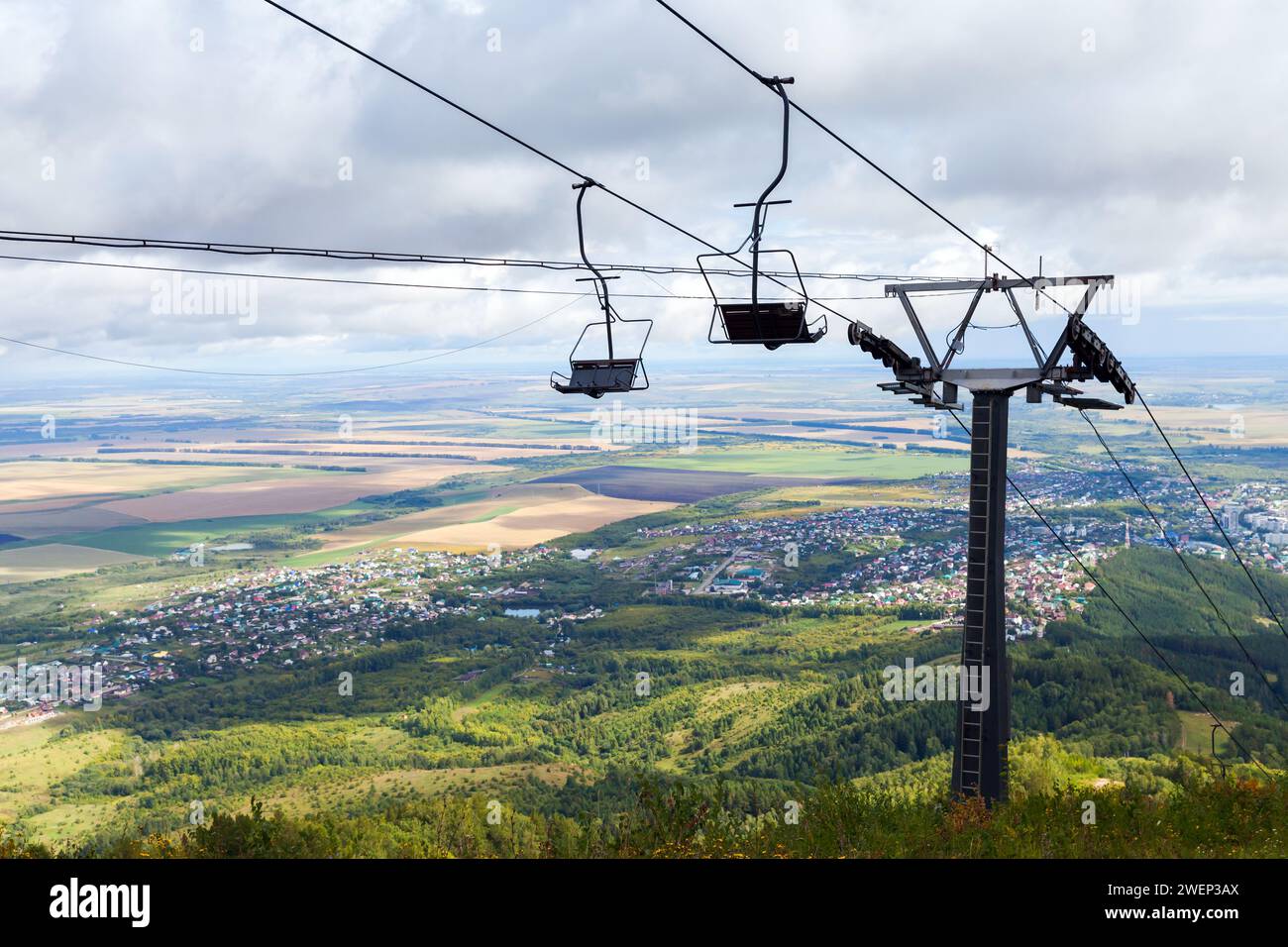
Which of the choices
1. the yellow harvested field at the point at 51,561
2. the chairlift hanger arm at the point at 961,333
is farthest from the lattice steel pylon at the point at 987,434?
the yellow harvested field at the point at 51,561

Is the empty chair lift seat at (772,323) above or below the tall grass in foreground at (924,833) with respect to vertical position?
above

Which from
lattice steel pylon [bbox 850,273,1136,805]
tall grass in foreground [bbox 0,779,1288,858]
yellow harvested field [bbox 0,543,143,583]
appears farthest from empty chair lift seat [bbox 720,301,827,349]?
yellow harvested field [bbox 0,543,143,583]

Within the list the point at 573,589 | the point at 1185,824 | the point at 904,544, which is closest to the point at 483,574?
the point at 573,589

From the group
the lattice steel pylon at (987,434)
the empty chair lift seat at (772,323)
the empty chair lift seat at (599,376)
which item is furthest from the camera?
the lattice steel pylon at (987,434)

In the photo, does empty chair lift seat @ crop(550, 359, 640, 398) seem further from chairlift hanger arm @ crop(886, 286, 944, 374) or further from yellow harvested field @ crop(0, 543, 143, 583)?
yellow harvested field @ crop(0, 543, 143, 583)

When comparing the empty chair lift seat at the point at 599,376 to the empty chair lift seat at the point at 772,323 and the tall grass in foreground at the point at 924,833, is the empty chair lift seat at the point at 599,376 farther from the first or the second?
the tall grass in foreground at the point at 924,833

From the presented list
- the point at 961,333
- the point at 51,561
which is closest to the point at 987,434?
the point at 961,333
